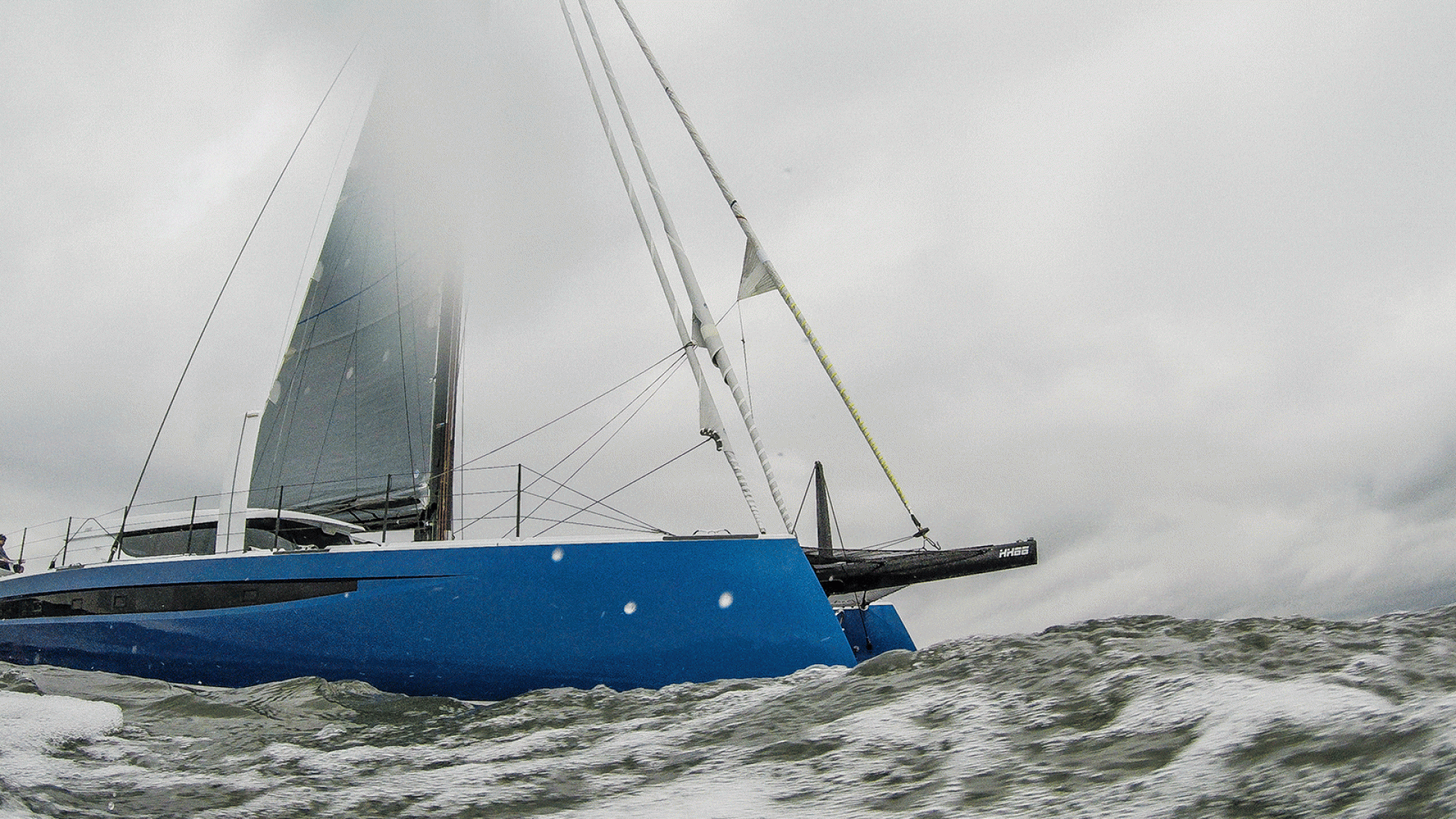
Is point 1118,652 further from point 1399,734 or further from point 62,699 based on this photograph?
point 62,699

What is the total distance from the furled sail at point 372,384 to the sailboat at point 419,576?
31mm

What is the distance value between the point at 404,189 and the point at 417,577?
758 centimetres

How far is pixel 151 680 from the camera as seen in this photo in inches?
281

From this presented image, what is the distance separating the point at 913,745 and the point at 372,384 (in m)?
9.62

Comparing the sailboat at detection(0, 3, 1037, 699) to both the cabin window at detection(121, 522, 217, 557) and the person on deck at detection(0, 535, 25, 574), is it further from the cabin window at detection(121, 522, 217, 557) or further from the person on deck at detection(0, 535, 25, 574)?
the person on deck at detection(0, 535, 25, 574)

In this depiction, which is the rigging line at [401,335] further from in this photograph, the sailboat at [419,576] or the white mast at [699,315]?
the white mast at [699,315]

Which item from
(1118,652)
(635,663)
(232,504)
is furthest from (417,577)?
(1118,652)

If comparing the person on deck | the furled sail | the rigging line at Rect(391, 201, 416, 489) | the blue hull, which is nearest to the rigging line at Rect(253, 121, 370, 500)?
the furled sail

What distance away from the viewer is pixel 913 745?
2.75 metres

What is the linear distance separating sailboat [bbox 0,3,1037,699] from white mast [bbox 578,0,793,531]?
0.08 ft

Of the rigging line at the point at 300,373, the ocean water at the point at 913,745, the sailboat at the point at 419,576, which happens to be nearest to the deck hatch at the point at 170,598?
the sailboat at the point at 419,576

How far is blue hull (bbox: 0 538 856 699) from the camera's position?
19.2ft

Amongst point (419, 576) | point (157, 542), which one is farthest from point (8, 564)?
point (419, 576)

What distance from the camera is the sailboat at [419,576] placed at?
594 cm
